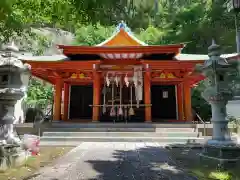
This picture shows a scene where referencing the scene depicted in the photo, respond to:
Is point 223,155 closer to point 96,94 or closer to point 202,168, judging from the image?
point 202,168

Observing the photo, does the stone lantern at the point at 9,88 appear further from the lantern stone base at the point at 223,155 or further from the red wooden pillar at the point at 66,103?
the red wooden pillar at the point at 66,103

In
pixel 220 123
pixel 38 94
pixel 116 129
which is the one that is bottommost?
pixel 116 129

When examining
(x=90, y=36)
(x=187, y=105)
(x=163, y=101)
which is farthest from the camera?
(x=90, y=36)

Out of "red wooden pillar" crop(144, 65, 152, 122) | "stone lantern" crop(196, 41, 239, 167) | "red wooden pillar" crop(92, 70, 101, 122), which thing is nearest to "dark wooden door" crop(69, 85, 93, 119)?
"red wooden pillar" crop(92, 70, 101, 122)

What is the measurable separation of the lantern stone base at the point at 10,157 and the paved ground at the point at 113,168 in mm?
994

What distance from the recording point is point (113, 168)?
16.0ft

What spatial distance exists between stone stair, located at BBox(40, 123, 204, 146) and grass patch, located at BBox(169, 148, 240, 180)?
9.11 ft

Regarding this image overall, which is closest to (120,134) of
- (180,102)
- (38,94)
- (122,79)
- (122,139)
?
(122,139)

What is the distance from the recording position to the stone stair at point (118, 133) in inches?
360

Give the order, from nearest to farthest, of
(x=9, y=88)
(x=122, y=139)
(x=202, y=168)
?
(x=202, y=168)
(x=9, y=88)
(x=122, y=139)

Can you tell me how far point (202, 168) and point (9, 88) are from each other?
5.20 metres

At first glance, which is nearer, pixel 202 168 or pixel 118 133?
pixel 202 168

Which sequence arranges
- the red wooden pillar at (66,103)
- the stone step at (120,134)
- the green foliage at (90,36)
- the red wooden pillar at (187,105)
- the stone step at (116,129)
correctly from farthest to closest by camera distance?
1. the green foliage at (90,36)
2. the red wooden pillar at (66,103)
3. the red wooden pillar at (187,105)
4. the stone step at (116,129)
5. the stone step at (120,134)

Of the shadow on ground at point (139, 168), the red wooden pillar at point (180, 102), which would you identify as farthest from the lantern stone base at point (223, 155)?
the red wooden pillar at point (180, 102)
